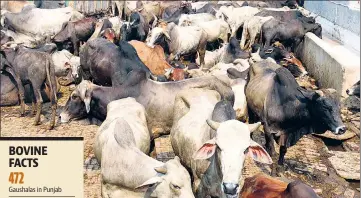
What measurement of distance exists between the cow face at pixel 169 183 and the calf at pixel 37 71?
7059 mm

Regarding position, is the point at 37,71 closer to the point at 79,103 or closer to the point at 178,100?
the point at 79,103

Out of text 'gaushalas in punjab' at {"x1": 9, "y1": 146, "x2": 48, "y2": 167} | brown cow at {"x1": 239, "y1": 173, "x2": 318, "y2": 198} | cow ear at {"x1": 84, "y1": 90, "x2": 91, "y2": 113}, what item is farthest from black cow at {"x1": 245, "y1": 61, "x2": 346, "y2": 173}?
text 'gaushalas in punjab' at {"x1": 9, "y1": 146, "x2": 48, "y2": 167}

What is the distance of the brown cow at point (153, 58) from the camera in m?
15.0

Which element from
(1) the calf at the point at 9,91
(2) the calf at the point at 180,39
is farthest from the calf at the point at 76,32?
(1) the calf at the point at 9,91

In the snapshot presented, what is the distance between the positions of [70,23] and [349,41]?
38.8 feet

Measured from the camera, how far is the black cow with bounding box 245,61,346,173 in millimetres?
8555

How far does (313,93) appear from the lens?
8969 mm

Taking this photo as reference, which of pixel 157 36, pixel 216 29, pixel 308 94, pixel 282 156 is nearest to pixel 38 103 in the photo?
pixel 282 156

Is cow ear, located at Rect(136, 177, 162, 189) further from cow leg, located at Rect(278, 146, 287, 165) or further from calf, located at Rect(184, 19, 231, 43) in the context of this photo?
calf, located at Rect(184, 19, 231, 43)

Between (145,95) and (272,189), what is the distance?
4423 mm

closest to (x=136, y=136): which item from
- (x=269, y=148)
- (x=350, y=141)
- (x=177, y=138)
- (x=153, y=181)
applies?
(x=177, y=138)

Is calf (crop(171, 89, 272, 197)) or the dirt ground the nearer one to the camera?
calf (crop(171, 89, 272, 197))

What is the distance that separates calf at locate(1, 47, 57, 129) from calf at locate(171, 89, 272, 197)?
4.55 metres

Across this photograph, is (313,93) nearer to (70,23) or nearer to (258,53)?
(258,53)
